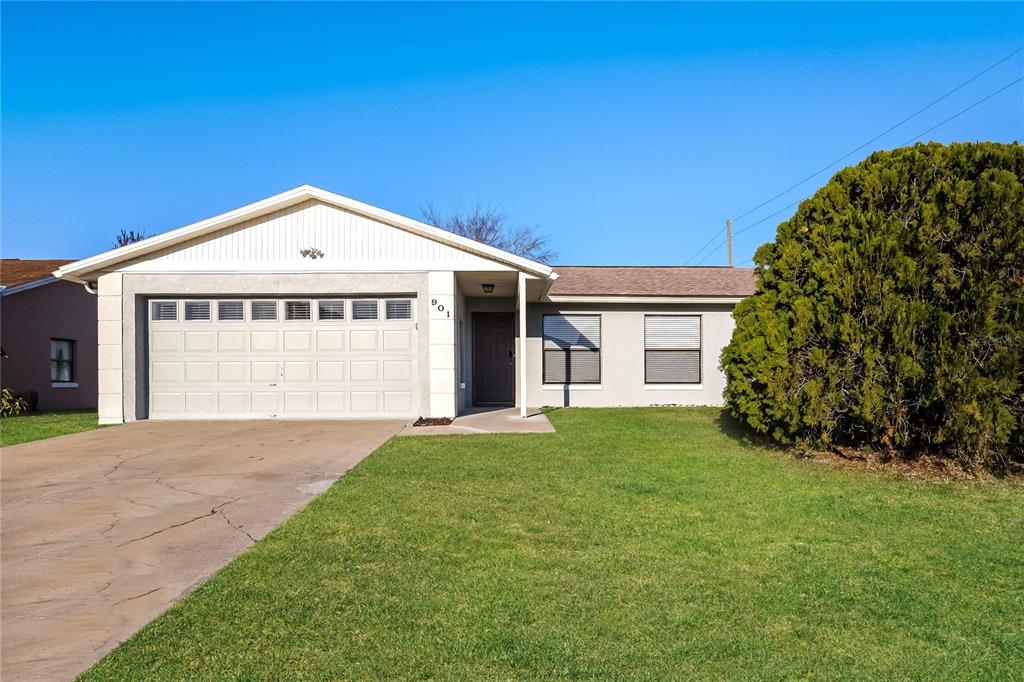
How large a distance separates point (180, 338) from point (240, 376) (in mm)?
1494

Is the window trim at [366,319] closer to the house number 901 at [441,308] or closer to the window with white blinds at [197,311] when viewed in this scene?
the house number 901 at [441,308]

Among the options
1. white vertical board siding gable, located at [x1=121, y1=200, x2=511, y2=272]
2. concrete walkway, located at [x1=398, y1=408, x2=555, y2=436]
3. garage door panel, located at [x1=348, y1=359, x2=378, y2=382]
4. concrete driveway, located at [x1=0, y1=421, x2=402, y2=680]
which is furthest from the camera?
garage door panel, located at [x1=348, y1=359, x2=378, y2=382]

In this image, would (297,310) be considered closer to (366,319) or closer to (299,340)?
(299,340)

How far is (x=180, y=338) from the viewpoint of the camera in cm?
1417

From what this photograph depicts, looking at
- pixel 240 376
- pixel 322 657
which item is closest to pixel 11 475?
pixel 240 376

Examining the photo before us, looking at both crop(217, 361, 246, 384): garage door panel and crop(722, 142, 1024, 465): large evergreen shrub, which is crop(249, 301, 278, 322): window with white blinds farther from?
crop(722, 142, 1024, 465): large evergreen shrub

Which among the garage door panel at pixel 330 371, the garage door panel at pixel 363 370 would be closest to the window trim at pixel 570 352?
the garage door panel at pixel 363 370

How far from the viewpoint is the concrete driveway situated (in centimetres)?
387

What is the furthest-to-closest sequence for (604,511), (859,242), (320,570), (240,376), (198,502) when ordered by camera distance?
1. (240,376)
2. (859,242)
3. (198,502)
4. (604,511)
5. (320,570)

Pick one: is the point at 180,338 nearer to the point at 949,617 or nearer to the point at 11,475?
the point at 11,475

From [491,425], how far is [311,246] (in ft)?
17.3

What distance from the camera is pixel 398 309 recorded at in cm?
1409

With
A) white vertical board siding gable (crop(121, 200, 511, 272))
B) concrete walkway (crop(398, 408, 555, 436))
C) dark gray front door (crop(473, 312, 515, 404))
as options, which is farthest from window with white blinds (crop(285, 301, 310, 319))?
dark gray front door (crop(473, 312, 515, 404))

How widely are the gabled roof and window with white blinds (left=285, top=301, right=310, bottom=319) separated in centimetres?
193
